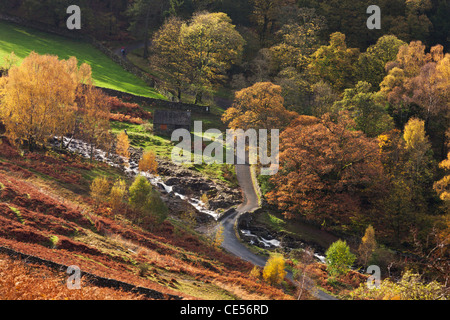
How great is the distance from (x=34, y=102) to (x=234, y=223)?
86.3 ft

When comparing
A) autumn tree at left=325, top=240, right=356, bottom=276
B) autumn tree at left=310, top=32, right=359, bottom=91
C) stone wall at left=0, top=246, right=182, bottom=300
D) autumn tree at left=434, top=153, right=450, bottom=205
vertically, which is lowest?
autumn tree at left=325, top=240, right=356, bottom=276

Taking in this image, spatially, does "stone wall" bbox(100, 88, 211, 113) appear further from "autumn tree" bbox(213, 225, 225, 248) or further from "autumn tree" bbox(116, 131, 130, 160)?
"autumn tree" bbox(213, 225, 225, 248)

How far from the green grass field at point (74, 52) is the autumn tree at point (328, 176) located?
3253cm

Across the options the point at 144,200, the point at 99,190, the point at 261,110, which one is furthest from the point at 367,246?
the point at 99,190

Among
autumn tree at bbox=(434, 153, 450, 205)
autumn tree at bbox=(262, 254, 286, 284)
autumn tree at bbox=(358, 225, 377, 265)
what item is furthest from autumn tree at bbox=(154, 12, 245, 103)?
autumn tree at bbox=(262, 254, 286, 284)

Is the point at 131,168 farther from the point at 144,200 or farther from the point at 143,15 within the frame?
the point at 143,15

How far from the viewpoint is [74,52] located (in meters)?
77.6

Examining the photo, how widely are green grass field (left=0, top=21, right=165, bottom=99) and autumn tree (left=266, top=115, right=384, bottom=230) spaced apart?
3253 cm

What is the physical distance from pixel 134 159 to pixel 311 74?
119 ft

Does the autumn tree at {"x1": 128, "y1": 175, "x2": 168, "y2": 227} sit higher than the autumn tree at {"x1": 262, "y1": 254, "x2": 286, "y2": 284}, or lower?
higher

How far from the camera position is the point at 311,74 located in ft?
224

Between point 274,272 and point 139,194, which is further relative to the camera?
point 139,194

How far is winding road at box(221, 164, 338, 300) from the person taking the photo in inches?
1406
